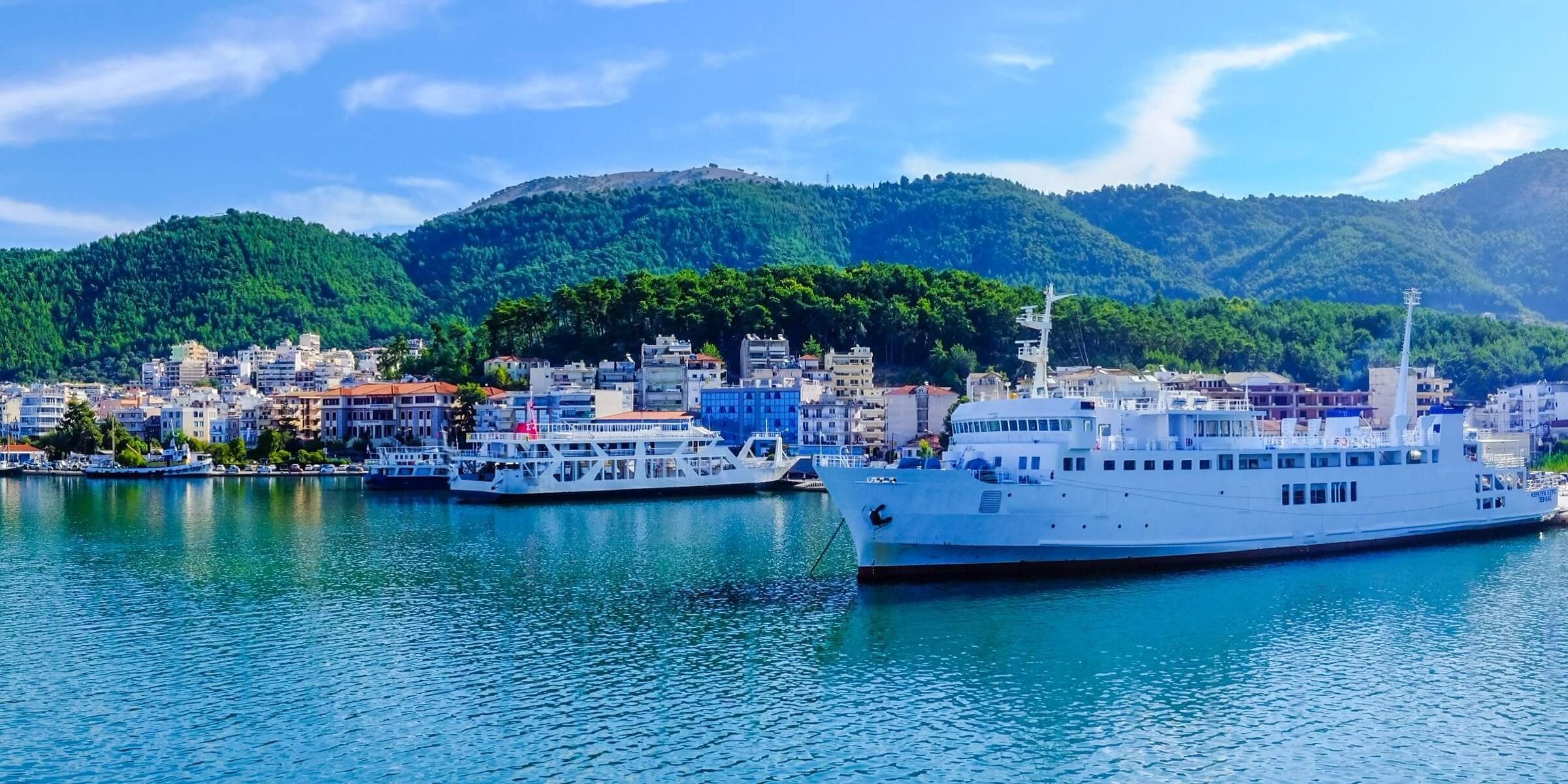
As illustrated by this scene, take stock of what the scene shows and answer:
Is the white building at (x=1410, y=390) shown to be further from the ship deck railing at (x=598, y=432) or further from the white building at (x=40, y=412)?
the white building at (x=40, y=412)

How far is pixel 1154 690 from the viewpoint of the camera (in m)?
21.4

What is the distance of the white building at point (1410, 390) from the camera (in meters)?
81.3

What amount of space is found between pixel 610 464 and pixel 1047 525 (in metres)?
39.2

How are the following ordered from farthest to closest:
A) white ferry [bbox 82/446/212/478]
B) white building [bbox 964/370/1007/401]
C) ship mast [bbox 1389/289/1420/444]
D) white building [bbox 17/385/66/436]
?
white building [bbox 17/385/66/436] → white ferry [bbox 82/446/212/478] → white building [bbox 964/370/1007/401] → ship mast [bbox 1389/289/1420/444]

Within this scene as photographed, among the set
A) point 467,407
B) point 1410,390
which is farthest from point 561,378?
point 1410,390

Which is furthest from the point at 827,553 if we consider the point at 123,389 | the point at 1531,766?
the point at 123,389

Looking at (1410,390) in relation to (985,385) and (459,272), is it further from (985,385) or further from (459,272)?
(459,272)

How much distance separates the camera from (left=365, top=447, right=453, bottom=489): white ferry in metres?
71.3

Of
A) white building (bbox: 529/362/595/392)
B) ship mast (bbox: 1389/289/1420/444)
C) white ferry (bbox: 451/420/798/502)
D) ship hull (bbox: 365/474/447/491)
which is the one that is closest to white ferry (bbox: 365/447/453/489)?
ship hull (bbox: 365/474/447/491)

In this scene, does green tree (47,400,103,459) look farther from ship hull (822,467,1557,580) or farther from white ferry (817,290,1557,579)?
ship hull (822,467,1557,580)

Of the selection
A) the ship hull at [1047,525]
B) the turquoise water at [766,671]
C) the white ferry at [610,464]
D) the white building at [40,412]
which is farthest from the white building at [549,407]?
the white building at [40,412]

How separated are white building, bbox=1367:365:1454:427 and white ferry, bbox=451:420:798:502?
4069cm

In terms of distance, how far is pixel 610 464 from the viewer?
66.2 meters

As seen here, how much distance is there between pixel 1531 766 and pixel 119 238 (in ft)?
572
